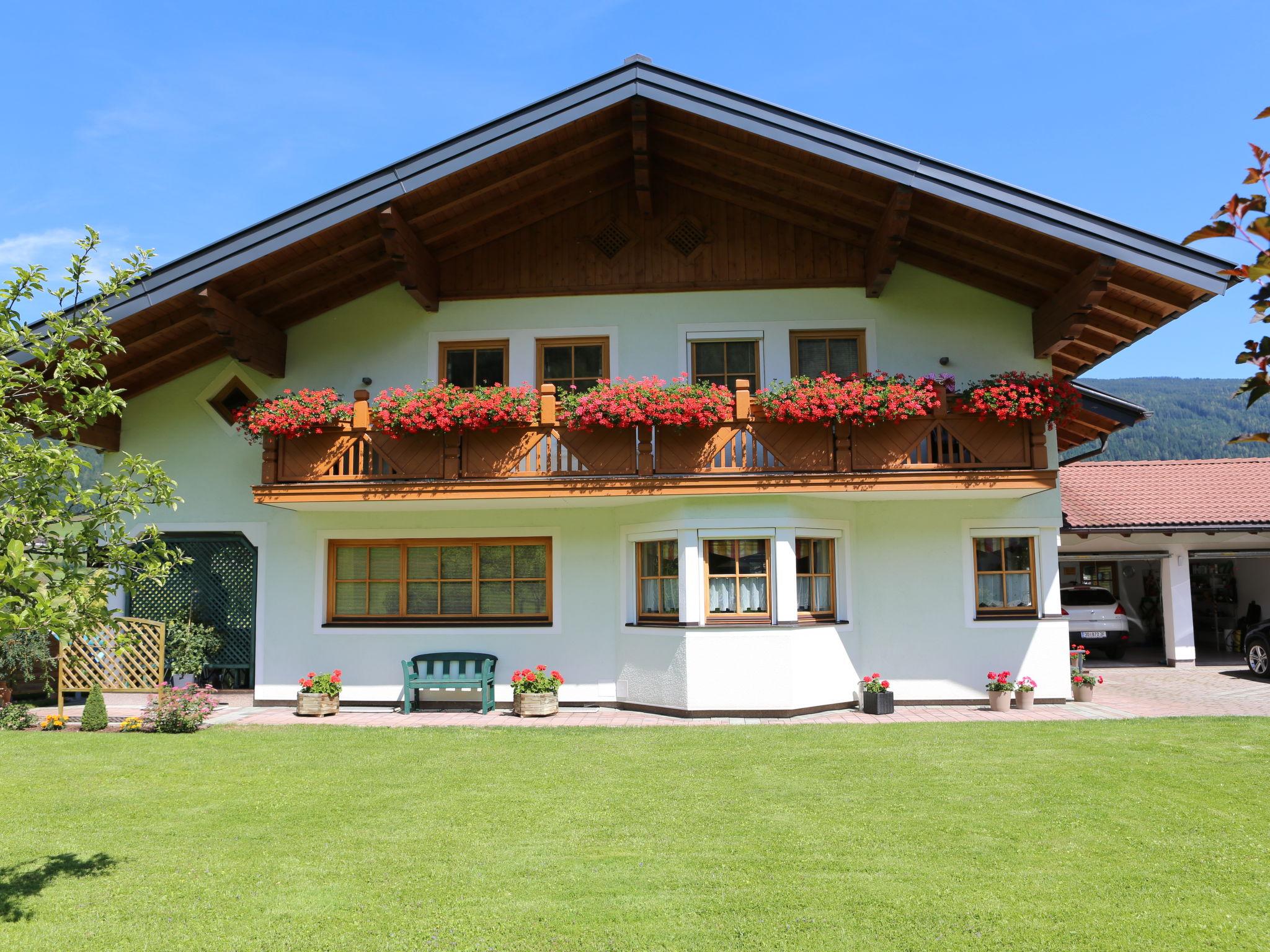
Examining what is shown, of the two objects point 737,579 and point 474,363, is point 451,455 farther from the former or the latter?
point 737,579

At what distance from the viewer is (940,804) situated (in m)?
6.97

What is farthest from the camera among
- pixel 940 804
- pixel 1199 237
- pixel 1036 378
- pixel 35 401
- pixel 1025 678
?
pixel 1025 678

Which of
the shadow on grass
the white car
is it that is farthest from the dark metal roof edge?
the white car

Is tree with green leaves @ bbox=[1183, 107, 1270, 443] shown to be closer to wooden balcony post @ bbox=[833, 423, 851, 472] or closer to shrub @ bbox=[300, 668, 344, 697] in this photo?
wooden balcony post @ bbox=[833, 423, 851, 472]

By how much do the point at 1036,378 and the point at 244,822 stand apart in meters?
8.99

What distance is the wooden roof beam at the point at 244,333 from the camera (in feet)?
37.1

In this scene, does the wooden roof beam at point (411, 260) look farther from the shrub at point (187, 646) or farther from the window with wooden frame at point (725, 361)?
the shrub at point (187, 646)

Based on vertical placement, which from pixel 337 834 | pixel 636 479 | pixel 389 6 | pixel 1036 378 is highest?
pixel 389 6

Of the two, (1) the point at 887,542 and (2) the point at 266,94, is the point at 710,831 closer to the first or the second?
(1) the point at 887,542

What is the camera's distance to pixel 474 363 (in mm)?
12820

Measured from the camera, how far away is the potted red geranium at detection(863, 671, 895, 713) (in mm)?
11305

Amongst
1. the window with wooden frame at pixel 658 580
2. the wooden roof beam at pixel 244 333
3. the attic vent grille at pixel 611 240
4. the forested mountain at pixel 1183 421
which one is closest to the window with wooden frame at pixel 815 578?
the window with wooden frame at pixel 658 580

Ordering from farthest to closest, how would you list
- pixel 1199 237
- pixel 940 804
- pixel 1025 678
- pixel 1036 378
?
pixel 1025 678 → pixel 1036 378 → pixel 940 804 → pixel 1199 237

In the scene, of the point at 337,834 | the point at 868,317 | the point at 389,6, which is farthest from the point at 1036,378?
the point at 337,834
